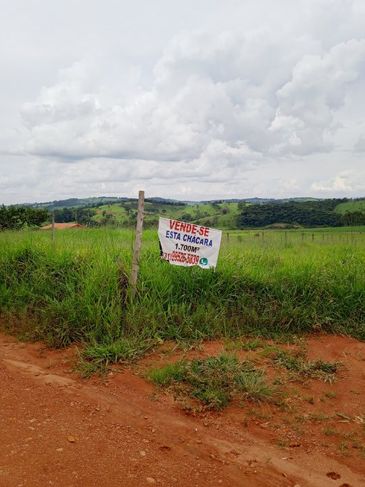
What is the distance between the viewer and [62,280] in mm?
6430

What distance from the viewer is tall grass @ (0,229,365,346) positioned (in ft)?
18.0

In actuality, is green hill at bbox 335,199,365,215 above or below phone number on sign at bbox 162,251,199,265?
above

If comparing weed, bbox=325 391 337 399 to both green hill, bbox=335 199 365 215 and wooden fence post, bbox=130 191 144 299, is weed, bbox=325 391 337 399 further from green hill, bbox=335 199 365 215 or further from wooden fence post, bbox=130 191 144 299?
green hill, bbox=335 199 365 215

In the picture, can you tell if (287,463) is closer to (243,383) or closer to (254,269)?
(243,383)

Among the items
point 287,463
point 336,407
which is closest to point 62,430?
point 287,463

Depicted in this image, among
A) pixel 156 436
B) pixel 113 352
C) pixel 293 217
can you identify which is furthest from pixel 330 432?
pixel 293 217

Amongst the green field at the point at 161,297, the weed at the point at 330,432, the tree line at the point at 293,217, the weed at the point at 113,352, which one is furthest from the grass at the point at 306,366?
the tree line at the point at 293,217

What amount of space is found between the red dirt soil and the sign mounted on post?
184 centimetres

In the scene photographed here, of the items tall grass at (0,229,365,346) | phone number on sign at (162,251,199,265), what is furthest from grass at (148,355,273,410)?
phone number on sign at (162,251,199,265)

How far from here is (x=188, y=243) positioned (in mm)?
6121

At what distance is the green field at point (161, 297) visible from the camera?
544cm

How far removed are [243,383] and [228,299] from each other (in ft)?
6.51

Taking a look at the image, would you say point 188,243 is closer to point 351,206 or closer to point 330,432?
point 330,432

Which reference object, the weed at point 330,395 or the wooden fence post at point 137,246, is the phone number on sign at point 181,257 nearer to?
the wooden fence post at point 137,246
